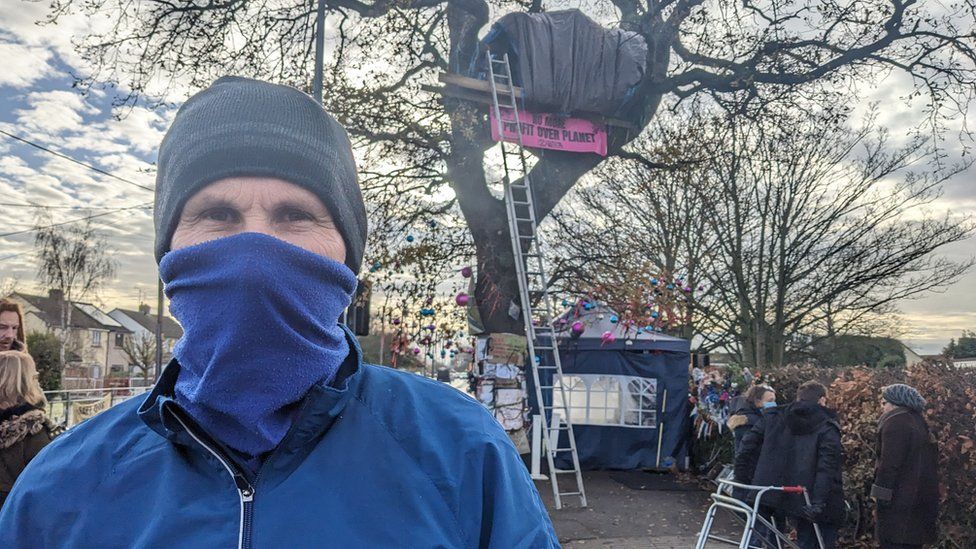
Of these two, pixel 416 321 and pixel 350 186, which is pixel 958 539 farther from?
pixel 416 321

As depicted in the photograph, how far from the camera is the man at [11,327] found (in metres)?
5.30

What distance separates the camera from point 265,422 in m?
1.27

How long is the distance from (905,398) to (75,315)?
66.7 metres

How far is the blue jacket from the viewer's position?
1.14 meters

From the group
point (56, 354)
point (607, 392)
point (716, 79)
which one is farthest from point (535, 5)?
point (56, 354)

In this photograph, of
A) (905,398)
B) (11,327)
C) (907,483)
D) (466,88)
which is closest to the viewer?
(11,327)

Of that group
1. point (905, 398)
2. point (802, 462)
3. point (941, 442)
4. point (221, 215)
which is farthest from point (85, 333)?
point (221, 215)

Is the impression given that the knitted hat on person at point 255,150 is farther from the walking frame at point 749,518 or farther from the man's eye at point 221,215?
the walking frame at point 749,518

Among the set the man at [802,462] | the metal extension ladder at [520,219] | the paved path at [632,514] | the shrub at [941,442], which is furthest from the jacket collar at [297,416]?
the metal extension ladder at [520,219]

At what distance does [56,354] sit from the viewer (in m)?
35.0

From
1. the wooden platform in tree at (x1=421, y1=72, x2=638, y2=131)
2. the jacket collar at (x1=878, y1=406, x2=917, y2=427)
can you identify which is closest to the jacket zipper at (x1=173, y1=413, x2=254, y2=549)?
the jacket collar at (x1=878, y1=406, x2=917, y2=427)

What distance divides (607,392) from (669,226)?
7813 millimetres

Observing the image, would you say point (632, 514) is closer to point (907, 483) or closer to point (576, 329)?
point (576, 329)

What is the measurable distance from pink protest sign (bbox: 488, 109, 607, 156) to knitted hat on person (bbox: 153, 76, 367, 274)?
26.0 feet
